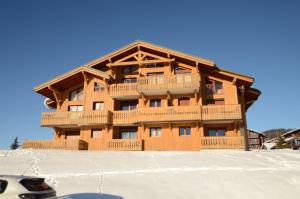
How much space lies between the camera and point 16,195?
755 centimetres

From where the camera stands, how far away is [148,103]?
2723 cm

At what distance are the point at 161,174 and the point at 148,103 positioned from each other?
13.3 metres

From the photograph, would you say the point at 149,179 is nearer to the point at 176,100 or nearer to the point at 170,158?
the point at 170,158

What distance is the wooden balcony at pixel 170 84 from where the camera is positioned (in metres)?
25.4

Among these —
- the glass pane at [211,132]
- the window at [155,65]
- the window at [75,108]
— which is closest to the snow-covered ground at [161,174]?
the glass pane at [211,132]

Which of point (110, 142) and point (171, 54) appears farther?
point (171, 54)

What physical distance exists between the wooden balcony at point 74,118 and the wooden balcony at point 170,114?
3.84m

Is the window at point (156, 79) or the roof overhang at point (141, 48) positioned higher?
the roof overhang at point (141, 48)

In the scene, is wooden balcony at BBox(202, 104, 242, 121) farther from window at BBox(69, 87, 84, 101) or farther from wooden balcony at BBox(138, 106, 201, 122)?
window at BBox(69, 87, 84, 101)

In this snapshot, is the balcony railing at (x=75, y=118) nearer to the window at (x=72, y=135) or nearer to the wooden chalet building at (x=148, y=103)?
the wooden chalet building at (x=148, y=103)

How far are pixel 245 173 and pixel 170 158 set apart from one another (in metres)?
5.76

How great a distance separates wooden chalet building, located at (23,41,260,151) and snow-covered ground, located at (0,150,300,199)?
16.8ft

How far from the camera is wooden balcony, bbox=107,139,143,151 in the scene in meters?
24.9

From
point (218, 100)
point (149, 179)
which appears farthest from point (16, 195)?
point (218, 100)
